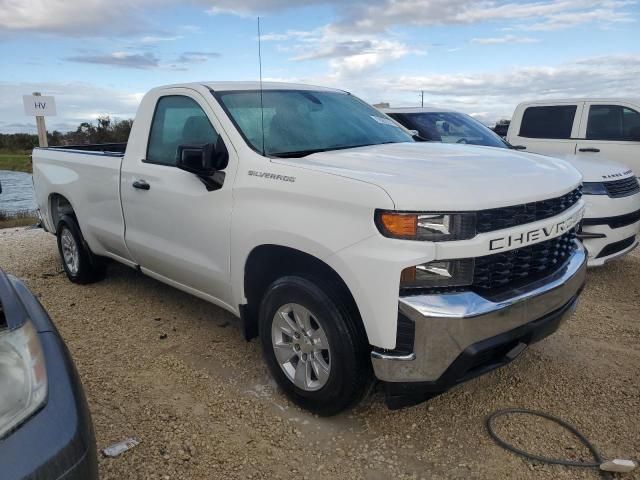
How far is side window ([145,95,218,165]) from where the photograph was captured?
3.82m

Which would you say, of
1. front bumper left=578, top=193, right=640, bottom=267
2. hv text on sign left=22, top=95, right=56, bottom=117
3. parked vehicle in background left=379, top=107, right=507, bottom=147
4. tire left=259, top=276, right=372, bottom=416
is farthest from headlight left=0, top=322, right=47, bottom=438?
hv text on sign left=22, top=95, right=56, bottom=117

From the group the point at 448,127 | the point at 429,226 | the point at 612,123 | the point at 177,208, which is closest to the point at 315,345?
the point at 429,226

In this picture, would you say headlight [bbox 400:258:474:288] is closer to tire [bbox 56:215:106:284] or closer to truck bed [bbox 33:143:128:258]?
truck bed [bbox 33:143:128:258]

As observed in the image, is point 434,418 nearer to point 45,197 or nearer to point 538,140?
point 45,197

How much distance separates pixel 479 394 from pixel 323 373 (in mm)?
1049

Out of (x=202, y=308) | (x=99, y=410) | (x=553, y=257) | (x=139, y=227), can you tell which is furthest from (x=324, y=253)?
(x=202, y=308)

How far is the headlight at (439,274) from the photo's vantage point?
2512mm

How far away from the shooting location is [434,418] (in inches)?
125

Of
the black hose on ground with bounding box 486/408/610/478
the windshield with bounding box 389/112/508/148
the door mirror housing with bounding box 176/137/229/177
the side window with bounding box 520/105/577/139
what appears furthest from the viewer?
the side window with bounding box 520/105/577/139

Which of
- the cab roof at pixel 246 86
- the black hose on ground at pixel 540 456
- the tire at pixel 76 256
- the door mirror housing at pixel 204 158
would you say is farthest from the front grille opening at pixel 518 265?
the tire at pixel 76 256

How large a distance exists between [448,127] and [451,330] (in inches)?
202

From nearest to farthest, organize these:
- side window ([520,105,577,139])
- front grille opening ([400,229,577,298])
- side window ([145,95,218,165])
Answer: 1. front grille opening ([400,229,577,298])
2. side window ([145,95,218,165])
3. side window ([520,105,577,139])

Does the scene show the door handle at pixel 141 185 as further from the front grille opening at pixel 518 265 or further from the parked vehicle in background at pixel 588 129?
the parked vehicle in background at pixel 588 129

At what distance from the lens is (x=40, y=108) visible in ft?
36.9
